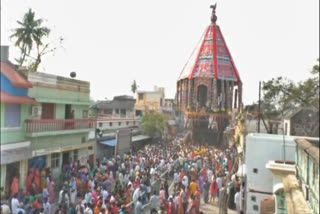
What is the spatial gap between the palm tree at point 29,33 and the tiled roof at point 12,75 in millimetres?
14499

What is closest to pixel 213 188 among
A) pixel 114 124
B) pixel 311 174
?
pixel 311 174

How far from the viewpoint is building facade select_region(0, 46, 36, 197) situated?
9.65 meters

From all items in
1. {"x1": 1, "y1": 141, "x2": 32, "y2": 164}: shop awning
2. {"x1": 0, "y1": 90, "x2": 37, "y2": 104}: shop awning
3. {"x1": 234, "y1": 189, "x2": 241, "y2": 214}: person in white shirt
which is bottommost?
{"x1": 234, "y1": 189, "x2": 241, "y2": 214}: person in white shirt

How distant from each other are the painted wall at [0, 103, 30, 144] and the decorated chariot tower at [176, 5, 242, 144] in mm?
22232

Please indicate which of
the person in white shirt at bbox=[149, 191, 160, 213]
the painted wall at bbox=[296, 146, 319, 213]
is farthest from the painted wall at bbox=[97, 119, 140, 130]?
the painted wall at bbox=[296, 146, 319, 213]

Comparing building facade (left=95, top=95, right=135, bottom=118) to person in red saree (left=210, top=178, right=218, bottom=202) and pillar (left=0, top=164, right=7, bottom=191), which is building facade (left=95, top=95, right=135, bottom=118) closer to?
person in red saree (left=210, top=178, right=218, bottom=202)

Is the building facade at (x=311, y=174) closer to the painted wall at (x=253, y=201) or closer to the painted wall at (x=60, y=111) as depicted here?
the painted wall at (x=253, y=201)

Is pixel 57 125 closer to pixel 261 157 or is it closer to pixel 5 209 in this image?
pixel 5 209

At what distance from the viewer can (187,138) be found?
3262 centimetres

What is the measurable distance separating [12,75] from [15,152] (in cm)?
214

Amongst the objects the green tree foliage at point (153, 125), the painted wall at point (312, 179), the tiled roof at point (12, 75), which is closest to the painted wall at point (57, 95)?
the tiled roof at point (12, 75)

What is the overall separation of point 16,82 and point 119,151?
11873mm

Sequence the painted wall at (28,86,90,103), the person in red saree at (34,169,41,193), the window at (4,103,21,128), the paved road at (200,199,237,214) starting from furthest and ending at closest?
the paved road at (200,199,237,214)
the painted wall at (28,86,90,103)
the person in red saree at (34,169,41,193)
the window at (4,103,21,128)

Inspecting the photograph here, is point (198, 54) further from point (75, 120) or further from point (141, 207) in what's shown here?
point (141, 207)
